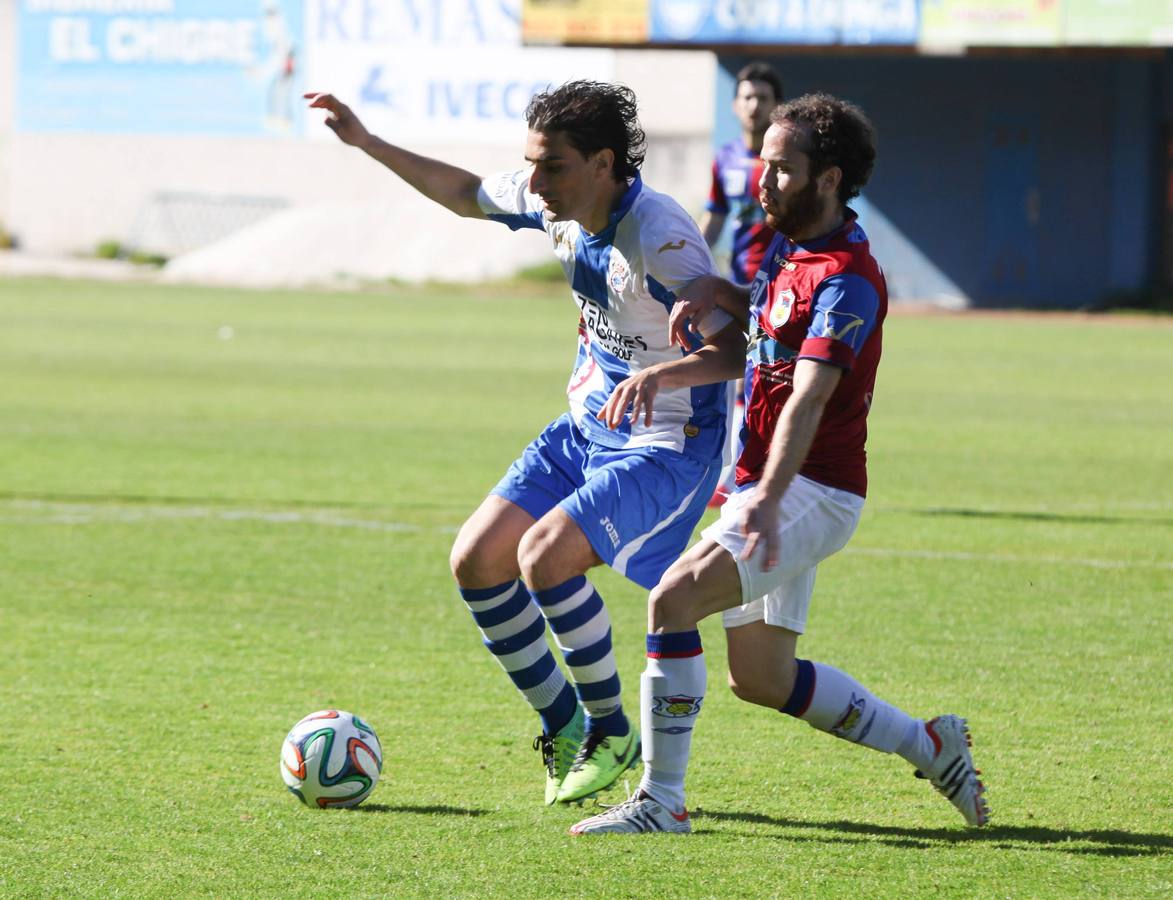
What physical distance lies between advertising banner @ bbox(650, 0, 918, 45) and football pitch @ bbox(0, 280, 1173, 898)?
50.2ft

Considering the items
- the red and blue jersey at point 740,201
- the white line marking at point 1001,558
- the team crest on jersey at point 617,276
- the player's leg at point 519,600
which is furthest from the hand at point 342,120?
the red and blue jersey at point 740,201

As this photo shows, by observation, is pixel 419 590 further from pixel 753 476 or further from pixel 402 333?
pixel 402 333

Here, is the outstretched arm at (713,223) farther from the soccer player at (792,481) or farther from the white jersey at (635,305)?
the soccer player at (792,481)

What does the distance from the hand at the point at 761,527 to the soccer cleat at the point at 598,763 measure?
42.6 inches

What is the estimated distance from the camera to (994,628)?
24.1 ft

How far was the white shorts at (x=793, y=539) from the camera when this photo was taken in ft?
14.5

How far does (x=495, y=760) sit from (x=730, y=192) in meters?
5.88

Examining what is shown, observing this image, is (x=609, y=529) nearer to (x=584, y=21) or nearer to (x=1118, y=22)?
(x=1118, y=22)

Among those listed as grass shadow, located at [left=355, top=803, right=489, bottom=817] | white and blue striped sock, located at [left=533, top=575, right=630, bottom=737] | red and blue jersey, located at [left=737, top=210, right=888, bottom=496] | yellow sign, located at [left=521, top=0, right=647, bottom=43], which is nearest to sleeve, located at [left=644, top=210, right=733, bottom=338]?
red and blue jersey, located at [left=737, top=210, right=888, bottom=496]

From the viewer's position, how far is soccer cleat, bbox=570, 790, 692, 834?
4.51 metres

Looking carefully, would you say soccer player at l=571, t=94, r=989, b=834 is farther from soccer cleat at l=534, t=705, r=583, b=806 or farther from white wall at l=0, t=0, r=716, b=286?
white wall at l=0, t=0, r=716, b=286

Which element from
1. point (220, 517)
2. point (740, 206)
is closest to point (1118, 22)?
point (740, 206)

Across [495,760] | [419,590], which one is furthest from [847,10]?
[495,760]

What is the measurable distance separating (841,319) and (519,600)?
55.7 inches
